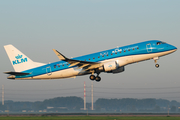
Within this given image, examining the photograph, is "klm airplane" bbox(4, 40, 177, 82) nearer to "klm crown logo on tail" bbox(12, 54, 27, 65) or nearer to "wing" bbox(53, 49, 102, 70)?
"wing" bbox(53, 49, 102, 70)

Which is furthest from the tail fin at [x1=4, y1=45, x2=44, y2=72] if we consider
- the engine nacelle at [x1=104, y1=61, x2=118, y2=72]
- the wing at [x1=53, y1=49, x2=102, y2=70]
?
the engine nacelle at [x1=104, y1=61, x2=118, y2=72]

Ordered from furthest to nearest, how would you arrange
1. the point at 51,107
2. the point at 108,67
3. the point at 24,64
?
the point at 51,107, the point at 24,64, the point at 108,67

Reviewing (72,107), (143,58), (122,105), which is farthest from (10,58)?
(122,105)

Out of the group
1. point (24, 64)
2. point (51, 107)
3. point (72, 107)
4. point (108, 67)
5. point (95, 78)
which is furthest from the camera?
point (72, 107)

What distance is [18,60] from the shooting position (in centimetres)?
5394

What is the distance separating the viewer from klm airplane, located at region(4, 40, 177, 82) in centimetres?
4497

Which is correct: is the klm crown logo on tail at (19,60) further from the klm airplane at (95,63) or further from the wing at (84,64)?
the wing at (84,64)

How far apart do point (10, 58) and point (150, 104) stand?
128m

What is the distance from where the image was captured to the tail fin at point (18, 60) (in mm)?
52594

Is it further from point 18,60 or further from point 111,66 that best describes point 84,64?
point 18,60

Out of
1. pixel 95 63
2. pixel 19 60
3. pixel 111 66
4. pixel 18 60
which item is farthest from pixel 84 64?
pixel 18 60

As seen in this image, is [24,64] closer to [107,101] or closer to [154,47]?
[154,47]

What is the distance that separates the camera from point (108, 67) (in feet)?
148

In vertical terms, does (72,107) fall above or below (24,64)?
below
